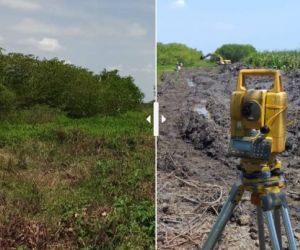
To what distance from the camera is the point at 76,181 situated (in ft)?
10.4

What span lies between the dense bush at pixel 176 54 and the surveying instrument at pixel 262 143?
1.61 feet

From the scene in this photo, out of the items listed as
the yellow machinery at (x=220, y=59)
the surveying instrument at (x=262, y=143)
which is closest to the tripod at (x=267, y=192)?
the surveying instrument at (x=262, y=143)

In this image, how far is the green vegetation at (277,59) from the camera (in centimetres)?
258

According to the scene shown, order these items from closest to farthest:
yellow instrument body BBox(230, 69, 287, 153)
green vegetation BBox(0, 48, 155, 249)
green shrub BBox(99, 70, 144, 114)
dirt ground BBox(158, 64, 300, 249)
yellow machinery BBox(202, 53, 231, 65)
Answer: yellow instrument body BBox(230, 69, 287, 153) < yellow machinery BBox(202, 53, 231, 65) < dirt ground BBox(158, 64, 300, 249) < green shrub BBox(99, 70, 144, 114) < green vegetation BBox(0, 48, 155, 249)

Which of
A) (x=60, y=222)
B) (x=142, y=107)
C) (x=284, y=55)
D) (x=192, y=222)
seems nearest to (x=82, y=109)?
(x=142, y=107)

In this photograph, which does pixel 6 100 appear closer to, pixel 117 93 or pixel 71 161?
pixel 71 161

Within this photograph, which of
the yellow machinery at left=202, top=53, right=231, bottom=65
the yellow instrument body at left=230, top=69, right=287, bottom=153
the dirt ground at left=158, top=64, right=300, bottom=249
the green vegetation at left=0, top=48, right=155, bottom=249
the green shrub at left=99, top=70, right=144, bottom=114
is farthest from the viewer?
the green vegetation at left=0, top=48, right=155, bottom=249

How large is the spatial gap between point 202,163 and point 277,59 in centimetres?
62

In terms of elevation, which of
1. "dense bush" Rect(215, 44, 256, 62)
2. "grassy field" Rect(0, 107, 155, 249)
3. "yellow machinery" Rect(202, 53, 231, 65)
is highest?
"dense bush" Rect(215, 44, 256, 62)

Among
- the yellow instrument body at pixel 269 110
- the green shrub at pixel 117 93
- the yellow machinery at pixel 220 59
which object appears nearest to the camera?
the yellow instrument body at pixel 269 110

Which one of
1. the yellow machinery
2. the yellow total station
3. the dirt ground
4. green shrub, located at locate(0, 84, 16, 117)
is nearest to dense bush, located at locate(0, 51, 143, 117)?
green shrub, located at locate(0, 84, 16, 117)

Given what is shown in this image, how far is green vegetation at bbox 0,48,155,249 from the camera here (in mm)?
3084

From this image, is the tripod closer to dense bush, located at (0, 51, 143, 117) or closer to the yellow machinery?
the yellow machinery

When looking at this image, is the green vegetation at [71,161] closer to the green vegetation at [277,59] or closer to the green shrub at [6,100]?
the green shrub at [6,100]
